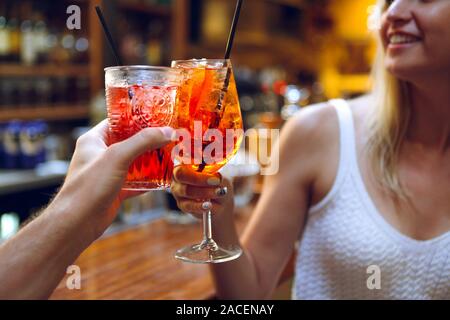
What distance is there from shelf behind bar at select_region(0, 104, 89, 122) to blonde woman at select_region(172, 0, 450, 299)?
2.30 metres

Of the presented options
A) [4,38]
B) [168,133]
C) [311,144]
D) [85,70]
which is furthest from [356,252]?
[85,70]

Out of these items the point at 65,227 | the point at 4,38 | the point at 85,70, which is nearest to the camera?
the point at 65,227

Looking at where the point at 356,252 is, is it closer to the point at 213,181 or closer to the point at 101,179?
the point at 213,181

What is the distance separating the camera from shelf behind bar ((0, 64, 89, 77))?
341cm

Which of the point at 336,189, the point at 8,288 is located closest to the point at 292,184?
the point at 336,189

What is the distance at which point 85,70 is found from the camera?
393cm

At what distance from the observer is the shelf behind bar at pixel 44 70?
341cm

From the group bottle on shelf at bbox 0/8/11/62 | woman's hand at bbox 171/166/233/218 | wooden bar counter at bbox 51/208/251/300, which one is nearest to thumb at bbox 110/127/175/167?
woman's hand at bbox 171/166/233/218

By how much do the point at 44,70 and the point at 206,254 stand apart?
280 cm

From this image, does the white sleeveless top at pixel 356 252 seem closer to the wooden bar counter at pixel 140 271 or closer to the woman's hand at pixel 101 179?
the wooden bar counter at pixel 140 271

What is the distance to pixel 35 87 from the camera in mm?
3641

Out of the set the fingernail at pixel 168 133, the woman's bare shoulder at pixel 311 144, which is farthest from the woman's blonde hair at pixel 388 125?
the fingernail at pixel 168 133

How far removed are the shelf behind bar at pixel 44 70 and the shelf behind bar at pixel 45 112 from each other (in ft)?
0.70

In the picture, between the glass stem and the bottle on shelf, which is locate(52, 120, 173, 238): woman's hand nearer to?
the glass stem
